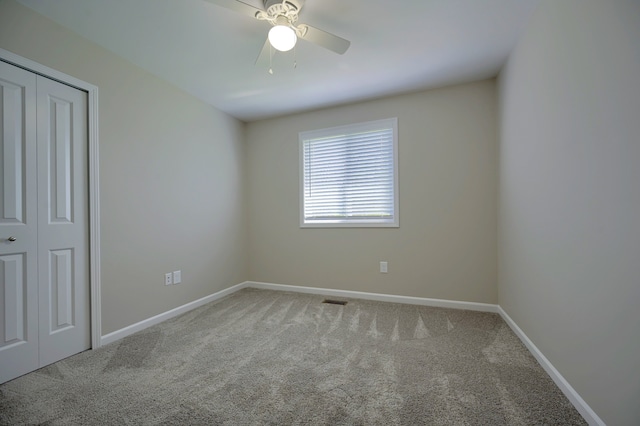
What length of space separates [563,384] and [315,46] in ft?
9.34

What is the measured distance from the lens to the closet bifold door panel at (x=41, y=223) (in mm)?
1702

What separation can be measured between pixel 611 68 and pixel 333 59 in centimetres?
184

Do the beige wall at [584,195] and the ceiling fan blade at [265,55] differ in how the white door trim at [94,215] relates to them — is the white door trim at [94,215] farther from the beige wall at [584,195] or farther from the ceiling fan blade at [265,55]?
the beige wall at [584,195]

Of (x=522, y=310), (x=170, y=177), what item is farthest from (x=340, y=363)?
(x=170, y=177)

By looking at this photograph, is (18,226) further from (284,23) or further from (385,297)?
(385,297)

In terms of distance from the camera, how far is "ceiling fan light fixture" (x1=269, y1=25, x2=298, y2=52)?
158 centimetres

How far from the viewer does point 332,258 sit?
3.45 m

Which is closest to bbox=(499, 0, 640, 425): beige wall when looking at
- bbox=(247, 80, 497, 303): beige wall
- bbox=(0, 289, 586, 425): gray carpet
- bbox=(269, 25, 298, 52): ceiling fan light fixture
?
bbox=(0, 289, 586, 425): gray carpet

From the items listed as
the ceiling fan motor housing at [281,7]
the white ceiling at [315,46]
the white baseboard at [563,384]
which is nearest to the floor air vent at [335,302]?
the white baseboard at [563,384]

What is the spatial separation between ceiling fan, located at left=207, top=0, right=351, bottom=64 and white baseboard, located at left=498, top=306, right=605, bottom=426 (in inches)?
95.9

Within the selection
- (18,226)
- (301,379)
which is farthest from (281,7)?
(301,379)

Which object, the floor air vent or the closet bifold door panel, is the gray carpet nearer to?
the closet bifold door panel

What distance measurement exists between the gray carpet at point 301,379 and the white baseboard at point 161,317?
0.08 metres

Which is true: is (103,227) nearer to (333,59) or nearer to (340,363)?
(340,363)
